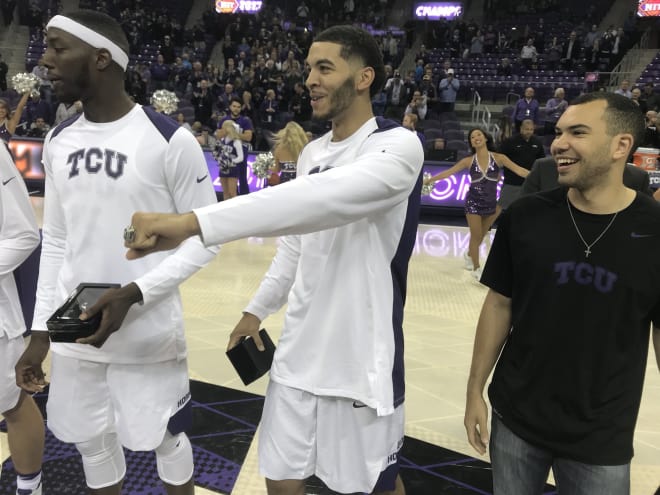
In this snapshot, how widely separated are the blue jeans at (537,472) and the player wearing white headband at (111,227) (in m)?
1.03

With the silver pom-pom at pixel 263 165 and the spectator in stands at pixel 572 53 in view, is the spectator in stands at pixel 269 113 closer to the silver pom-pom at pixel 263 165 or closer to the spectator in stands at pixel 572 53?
the silver pom-pom at pixel 263 165

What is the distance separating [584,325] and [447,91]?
14393 mm

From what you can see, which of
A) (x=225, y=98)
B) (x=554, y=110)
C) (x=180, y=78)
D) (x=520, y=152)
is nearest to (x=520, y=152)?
(x=520, y=152)

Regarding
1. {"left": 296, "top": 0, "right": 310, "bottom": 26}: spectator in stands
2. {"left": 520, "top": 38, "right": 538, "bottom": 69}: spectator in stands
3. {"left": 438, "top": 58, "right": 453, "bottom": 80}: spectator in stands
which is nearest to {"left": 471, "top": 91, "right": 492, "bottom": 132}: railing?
{"left": 438, "top": 58, "right": 453, "bottom": 80}: spectator in stands

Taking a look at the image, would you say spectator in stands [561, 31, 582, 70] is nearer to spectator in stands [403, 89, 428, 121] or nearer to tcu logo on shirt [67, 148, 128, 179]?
spectator in stands [403, 89, 428, 121]

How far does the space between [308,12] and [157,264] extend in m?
24.9

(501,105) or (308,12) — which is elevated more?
(308,12)

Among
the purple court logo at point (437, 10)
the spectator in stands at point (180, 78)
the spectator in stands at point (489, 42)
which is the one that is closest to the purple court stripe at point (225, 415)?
the spectator in stands at point (180, 78)

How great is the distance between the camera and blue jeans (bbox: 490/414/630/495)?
5.24 feet

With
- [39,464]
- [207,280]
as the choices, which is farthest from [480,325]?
[207,280]

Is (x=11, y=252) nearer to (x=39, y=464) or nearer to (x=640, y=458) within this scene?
(x=39, y=464)

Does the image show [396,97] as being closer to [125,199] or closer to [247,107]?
[247,107]

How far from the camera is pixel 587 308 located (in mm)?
1592

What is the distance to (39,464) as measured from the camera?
2.41 m
